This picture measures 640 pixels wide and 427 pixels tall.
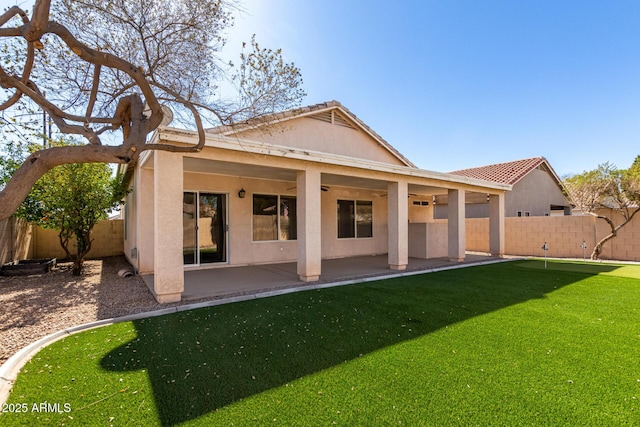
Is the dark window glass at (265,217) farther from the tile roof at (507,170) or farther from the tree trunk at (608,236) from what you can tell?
the tile roof at (507,170)

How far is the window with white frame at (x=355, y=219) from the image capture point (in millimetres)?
13586

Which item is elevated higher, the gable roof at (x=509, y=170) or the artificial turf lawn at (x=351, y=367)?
the gable roof at (x=509, y=170)

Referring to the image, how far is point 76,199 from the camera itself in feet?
31.0

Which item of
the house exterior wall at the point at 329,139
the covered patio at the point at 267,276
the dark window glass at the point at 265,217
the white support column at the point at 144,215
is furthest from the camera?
the house exterior wall at the point at 329,139

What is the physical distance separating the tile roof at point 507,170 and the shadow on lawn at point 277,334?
45.9 ft

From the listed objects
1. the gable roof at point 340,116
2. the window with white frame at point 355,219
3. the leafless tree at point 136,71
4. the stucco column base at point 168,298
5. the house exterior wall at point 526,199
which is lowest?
the stucco column base at point 168,298

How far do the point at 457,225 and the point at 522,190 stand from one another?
12.4m

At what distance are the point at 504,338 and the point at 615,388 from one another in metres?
1.35

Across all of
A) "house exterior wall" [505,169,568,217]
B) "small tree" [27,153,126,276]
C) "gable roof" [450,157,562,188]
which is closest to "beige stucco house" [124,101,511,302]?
"small tree" [27,153,126,276]

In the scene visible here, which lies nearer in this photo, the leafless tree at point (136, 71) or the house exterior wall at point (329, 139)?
the leafless tree at point (136, 71)

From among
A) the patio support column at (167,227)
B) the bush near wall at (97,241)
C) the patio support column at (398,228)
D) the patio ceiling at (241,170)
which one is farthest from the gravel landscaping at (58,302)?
the patio support column at (398,228)

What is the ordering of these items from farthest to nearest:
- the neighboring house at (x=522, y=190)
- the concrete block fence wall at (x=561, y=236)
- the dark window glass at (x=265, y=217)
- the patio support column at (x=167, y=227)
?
the neighboring house at (x=522, y=190) → the concrete block fence wall at (x=561, y=236) → the dark window glass at (x=265, y=217) → the patio support column at (x=167, y=227)

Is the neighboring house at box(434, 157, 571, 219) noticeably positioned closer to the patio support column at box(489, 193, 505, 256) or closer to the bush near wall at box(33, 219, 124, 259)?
the patio support column at box(489, 193, 505, 256)

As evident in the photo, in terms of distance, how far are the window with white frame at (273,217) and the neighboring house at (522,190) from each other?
42.3 ft
